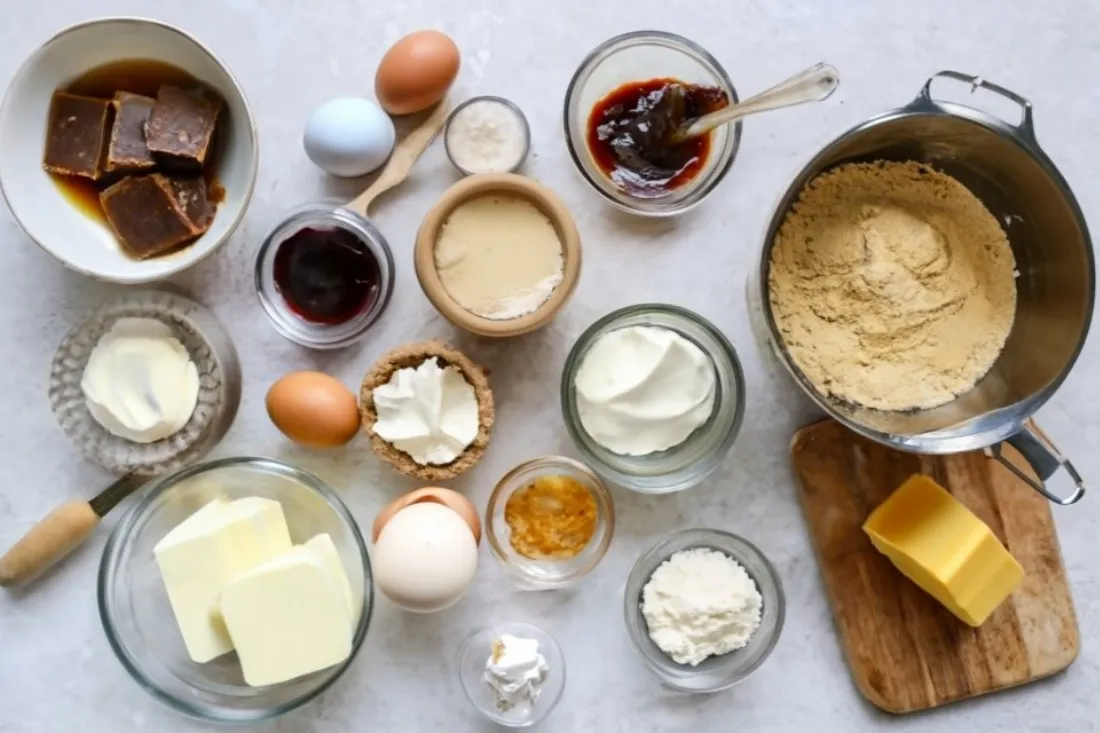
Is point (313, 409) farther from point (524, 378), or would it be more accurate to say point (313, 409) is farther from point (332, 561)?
point (524, 378)

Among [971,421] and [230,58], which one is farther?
[230,58]

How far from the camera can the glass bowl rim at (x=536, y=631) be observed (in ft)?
4.38

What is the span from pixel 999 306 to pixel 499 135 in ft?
2.23

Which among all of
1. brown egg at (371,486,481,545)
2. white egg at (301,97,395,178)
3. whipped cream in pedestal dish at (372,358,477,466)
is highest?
white egg at (301,97,395,178)

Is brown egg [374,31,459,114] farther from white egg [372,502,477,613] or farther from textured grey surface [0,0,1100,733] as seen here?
white egg [372,502,477,613]

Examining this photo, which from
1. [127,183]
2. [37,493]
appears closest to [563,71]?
[127,183]

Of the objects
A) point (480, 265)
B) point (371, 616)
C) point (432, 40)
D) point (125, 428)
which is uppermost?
point (432, 40)

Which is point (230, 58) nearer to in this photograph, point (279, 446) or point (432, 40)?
point (432, 40)

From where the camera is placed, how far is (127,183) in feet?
4.23

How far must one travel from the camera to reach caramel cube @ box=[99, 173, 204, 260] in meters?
1.29

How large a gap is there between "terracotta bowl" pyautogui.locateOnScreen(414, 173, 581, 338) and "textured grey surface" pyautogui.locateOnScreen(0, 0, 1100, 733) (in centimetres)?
12

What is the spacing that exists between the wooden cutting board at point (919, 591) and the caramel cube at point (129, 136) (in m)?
0.92

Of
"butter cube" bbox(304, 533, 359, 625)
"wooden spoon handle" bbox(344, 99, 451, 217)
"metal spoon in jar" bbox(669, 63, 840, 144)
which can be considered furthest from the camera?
"wooden spoon handle" bbox(344, 99, 451, 217)

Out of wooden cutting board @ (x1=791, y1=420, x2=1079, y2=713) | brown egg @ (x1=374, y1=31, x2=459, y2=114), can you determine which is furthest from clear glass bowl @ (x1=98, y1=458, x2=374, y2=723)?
wooden cutting board @ (x1=791, y1=420, x2=1079, y2=713)
